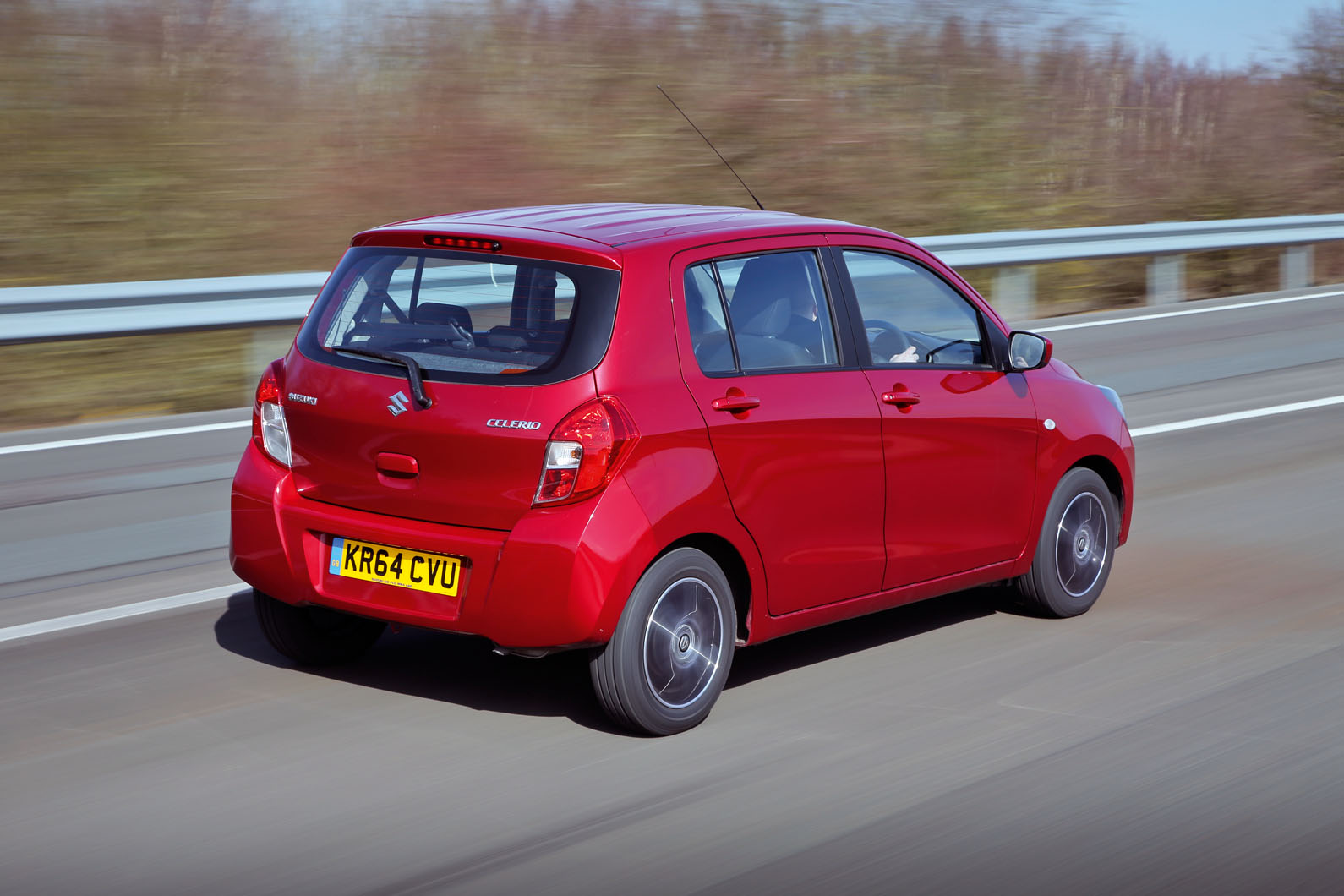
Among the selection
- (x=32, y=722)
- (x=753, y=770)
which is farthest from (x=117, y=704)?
(x=753, y=770)

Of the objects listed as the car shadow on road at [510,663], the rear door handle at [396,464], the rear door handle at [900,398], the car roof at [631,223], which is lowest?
the car shadow on road at [510,663]

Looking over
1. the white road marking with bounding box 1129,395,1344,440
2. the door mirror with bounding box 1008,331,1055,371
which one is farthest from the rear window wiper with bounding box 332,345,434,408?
the white road marking with bounding box 1129,395,1344,440

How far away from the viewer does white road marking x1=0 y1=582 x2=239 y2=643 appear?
6.37 metres

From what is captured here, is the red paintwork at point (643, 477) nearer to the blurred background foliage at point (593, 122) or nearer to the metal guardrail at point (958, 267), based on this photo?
the metal guardrail at point (958, 267)

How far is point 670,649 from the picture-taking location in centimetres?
517

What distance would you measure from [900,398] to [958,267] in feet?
35.9

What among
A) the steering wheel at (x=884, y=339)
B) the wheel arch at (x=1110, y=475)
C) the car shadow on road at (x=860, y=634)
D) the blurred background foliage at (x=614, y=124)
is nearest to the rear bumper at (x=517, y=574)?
the car shadow on road at (x=860, y=634)

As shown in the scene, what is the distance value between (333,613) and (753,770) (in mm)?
1788

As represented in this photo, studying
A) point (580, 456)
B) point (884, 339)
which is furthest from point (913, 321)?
point (580, 456)

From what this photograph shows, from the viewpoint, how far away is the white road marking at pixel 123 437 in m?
9.77

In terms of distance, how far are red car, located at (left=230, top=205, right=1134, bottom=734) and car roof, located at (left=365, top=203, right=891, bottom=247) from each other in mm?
18

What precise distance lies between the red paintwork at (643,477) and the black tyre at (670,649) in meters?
0.09

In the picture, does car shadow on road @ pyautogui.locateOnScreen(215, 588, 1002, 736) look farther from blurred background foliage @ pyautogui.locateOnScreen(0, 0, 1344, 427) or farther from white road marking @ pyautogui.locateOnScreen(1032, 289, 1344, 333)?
white road marking @ pyautogui.locateOnScreen(1032, 289, 1344, 333)

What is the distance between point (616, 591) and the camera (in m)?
4.93
